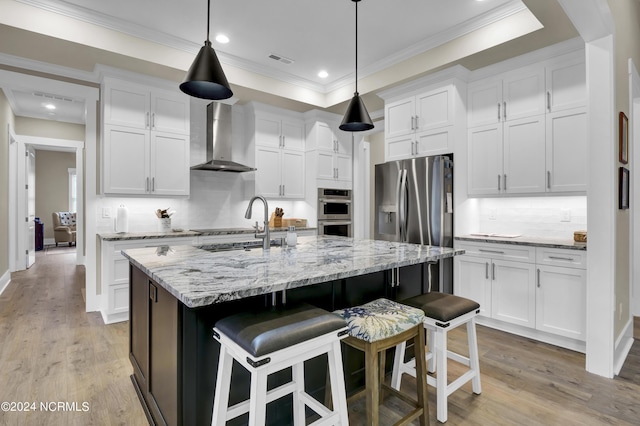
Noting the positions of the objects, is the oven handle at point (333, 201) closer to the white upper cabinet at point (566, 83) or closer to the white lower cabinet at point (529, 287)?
the white lower cabinet at point (529, 287)

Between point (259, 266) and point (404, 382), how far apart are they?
1.38 metres

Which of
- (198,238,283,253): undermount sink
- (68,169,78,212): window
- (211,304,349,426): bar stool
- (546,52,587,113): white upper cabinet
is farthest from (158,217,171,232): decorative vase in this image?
(68,169,78,212): window

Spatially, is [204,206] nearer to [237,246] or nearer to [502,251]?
[237,246]

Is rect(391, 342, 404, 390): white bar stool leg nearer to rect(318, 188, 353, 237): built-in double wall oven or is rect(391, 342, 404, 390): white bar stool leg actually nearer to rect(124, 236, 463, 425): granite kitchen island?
rect(124, 236, 463, 425): granite kitchen island

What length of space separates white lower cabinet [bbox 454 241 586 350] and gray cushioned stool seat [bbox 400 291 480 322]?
142 cm

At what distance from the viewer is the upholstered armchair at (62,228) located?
9422 millimetres

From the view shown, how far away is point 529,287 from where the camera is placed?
10.1 feet

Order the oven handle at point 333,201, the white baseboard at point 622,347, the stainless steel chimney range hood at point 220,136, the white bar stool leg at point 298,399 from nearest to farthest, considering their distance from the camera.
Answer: the white bar stool leg at point 298,399
the white baseboard at point 622,347
the stainless steel chimney range hood at point 220,136
the oven handle at point 333,201

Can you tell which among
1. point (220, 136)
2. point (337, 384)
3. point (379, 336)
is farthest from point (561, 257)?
point (220, 136)

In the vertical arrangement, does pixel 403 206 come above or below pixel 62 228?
above

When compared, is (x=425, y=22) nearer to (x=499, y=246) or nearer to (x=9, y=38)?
(x=499, y=246)

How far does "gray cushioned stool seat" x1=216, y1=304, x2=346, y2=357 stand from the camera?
4.01ft

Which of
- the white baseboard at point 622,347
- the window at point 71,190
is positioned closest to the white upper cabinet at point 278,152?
the white baseboard at point 622,347

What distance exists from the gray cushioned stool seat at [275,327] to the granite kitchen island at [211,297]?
12cm
